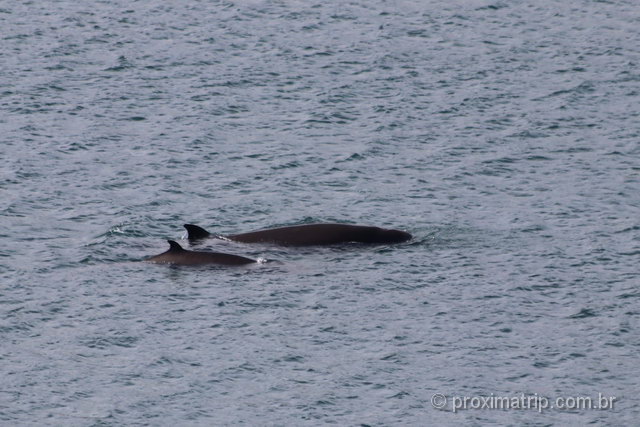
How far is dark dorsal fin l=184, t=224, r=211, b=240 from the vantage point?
1305 inches

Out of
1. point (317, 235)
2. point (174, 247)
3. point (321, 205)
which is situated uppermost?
point (174, 247)

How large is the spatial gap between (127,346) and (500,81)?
848 inches

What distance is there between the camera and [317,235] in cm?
3397

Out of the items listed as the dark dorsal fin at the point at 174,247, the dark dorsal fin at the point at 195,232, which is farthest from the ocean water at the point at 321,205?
the dark dorsal fin at the point at 174,247

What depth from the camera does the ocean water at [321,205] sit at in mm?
28203

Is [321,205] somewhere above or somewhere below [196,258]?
below

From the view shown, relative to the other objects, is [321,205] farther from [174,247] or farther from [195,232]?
[174,247]

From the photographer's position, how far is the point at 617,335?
99.7ft

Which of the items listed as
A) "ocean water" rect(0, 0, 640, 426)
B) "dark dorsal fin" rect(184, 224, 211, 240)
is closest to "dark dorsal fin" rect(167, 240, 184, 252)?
"ocean water" rect(0, 0, 640, 426)

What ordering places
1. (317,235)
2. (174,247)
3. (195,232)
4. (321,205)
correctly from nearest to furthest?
(174,247) < (195,232) < (317,235) < (321,205)

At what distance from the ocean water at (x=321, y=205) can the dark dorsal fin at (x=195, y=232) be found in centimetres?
25

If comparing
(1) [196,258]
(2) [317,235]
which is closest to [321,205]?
(2) [317,235]

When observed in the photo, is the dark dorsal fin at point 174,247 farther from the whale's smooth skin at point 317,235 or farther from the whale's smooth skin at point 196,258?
the whale's smooth skin at point 317,235

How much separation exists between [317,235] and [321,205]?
3297 millimetres
